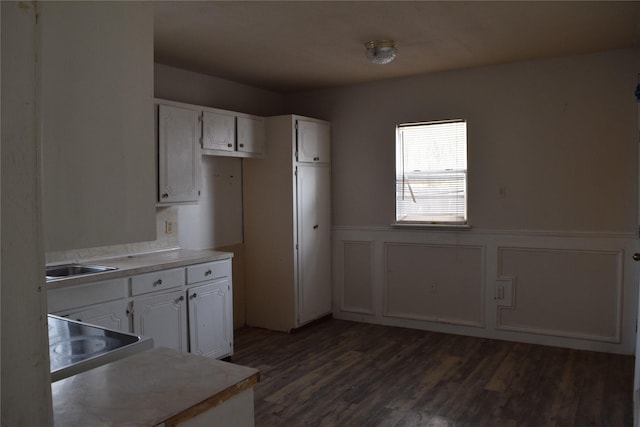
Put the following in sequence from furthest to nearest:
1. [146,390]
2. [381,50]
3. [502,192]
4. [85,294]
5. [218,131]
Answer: [502,192] < [218,131] < [381,50] < [85,294] < [146,390]

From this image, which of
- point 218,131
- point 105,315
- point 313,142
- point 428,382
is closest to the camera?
point 105,315

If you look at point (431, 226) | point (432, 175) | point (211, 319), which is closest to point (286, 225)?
point (211, 319)

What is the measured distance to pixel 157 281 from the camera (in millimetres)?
3326

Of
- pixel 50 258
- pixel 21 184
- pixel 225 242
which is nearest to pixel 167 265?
pixel 50 258

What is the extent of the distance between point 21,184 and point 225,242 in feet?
13.2

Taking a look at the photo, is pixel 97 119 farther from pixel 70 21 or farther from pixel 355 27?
pixel 355 27

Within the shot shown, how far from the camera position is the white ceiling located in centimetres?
291

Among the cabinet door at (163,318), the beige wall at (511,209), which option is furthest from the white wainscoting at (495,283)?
the cabinet door at (163,318)

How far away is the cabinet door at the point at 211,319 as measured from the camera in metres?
3.63

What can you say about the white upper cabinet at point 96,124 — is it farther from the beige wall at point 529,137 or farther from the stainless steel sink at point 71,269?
the beige wall at point 529,137

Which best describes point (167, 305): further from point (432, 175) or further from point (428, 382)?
point (432, 175)

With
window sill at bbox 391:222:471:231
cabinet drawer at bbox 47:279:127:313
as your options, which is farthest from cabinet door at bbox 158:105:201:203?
window sill at bbox 391:222:471:231

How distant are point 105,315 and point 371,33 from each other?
8.27 ft

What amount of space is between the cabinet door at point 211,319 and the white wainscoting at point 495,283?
1639 millimetres
